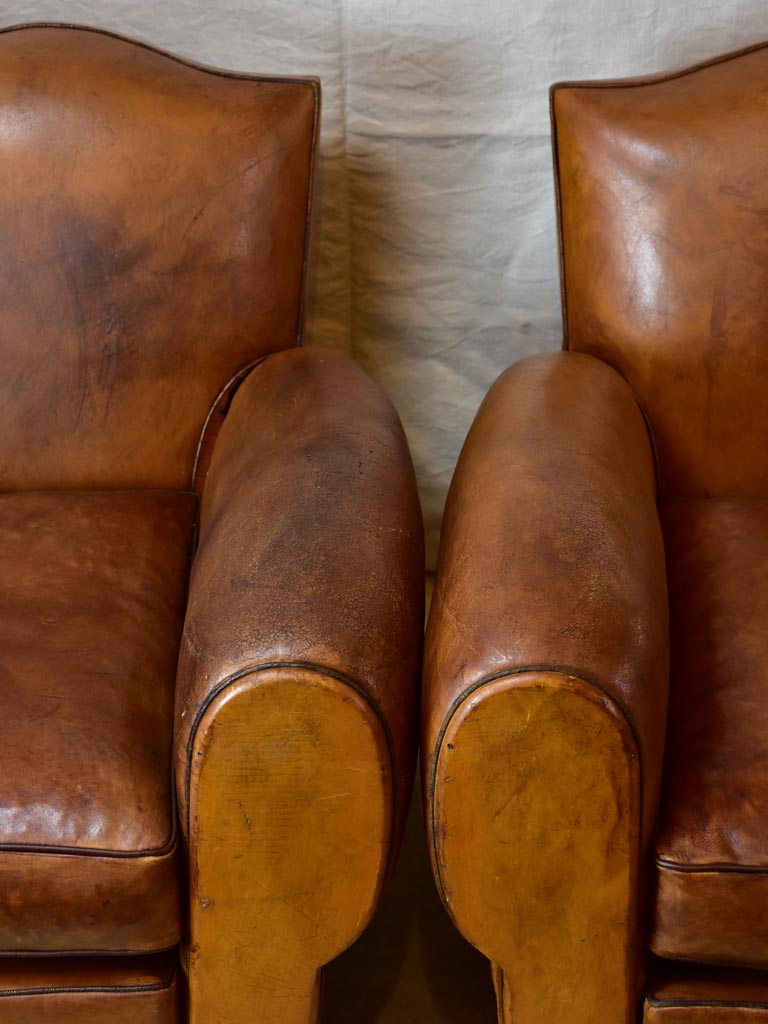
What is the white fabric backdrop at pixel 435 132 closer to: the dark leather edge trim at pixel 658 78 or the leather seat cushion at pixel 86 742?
the dark leather edge trim at pixel 658 78

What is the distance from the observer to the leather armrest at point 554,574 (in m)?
0.96

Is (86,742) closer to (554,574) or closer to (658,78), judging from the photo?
(554,574)

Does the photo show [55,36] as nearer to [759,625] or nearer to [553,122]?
[553,122]

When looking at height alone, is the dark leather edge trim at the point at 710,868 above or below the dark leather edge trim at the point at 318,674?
below

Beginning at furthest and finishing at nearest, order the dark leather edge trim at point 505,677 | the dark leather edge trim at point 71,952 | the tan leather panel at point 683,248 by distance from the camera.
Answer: the tan leather panel at point 683,248 < the dark leather edge trim at point 71,952 < the dark leather edge trim at point 505,677

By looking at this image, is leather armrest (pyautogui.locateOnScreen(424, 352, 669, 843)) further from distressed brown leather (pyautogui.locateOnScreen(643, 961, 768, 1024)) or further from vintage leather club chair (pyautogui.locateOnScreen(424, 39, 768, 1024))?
distressed brown leather (pyautogui.locateOnScreen(643, 961, 768, 1024))

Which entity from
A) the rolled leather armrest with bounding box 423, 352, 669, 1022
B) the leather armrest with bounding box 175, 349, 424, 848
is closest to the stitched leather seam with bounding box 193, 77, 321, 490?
the leather armrest with bounding box 175, 349, 424, 848

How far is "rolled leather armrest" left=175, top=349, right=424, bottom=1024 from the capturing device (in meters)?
0.96

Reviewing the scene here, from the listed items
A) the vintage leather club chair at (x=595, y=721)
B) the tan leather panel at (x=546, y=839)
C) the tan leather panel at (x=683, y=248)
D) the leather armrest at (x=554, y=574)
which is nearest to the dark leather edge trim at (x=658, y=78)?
the tan leather panel at (x=683, y=248)

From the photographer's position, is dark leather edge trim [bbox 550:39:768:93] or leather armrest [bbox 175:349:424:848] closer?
leather armrest [bbox 175:349:424:848]

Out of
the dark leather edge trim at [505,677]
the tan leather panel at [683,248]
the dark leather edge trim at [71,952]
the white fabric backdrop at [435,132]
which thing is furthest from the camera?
the white fabric backdrop at [435,132]

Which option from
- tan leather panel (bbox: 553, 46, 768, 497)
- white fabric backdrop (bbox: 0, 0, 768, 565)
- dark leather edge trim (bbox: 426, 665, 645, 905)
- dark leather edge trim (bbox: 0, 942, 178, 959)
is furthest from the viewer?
white fabric backdrop (bbox: 0, 0, 768, 565)

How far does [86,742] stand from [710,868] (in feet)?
1.74

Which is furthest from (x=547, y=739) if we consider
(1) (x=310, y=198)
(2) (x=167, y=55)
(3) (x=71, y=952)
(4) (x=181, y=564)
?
(2) (x=167, y=55)
